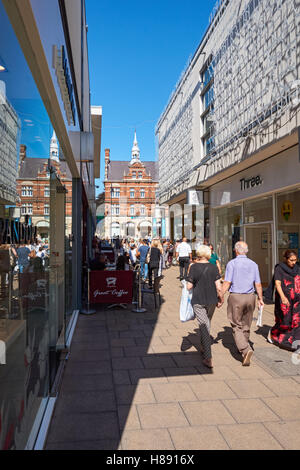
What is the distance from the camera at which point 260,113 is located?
29.0ft

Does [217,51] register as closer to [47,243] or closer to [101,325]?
[101,325]

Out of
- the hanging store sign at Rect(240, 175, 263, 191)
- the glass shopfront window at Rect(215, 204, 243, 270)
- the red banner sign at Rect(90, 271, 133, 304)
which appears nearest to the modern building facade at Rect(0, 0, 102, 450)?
the red banner sign at Rect(90, 271, 133, 304)

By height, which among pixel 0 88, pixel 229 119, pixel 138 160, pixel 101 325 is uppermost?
pixel 138 160

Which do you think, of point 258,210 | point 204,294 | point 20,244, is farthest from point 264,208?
point 20,244

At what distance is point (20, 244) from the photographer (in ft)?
6.52

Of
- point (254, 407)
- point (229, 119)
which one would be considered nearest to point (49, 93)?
point (254, 407)

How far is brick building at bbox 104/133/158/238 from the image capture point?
6384 centimetres

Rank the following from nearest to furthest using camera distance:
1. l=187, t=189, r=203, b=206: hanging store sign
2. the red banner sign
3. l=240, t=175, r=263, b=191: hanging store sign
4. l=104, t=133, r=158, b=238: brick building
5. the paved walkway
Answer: the paved walkway < the red banner sign < l=240, t=175, r=263, b=191: hanging store sign < l=187, t=189, r=203, b=206: hanging store sign < l=104, t=133, r=158, b=238: brick building

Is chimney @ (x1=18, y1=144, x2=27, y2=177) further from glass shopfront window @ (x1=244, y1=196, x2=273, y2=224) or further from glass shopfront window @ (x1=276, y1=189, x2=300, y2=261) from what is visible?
glass shopfront window @ (x1=244, y1=196, x2=273, y2=224)

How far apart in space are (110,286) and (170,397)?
15.0 ft

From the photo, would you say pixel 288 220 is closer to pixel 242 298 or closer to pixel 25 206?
pixel 242 298

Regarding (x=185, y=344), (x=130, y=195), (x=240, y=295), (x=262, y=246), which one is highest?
(x=130, y=195)

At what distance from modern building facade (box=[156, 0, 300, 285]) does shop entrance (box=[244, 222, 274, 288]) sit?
3 cm

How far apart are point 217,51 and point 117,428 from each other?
509 inches
